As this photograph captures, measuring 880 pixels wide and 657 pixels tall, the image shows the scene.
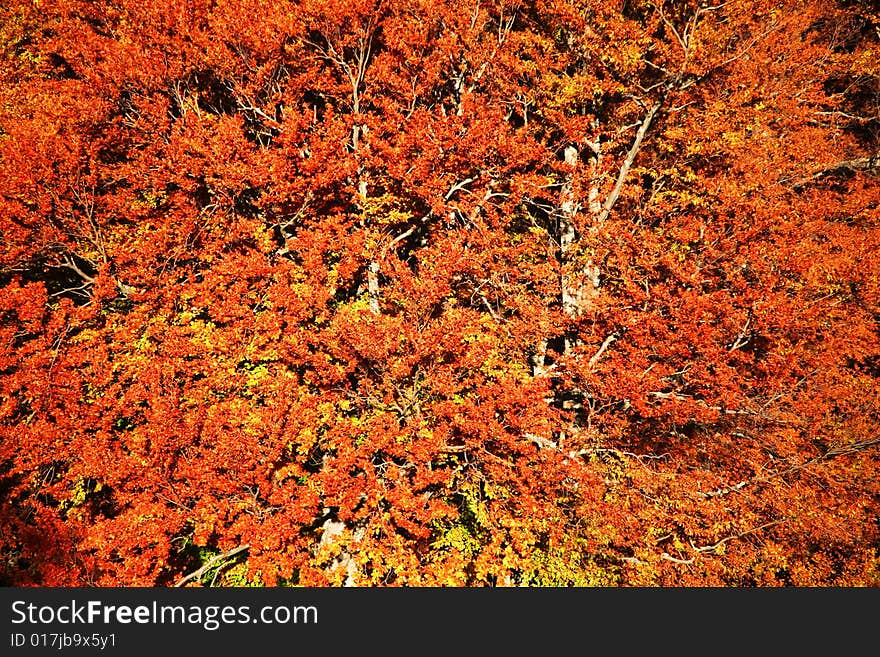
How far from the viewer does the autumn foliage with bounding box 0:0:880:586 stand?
12312 millimetres

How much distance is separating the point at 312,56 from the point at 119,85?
20.8ft

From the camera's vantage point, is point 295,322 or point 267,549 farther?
point 295,322

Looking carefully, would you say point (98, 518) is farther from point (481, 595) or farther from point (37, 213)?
point (481, 595)

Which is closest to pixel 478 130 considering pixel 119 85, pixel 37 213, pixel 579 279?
pixel 579 279

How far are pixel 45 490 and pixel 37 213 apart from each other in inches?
323

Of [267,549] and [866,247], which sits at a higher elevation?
[866,247]

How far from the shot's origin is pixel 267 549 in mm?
11258

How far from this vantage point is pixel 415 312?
13758 millimetres

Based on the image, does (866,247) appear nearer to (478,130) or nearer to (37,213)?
(478,130)

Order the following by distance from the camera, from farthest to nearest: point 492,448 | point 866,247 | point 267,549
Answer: point 866,247
point 492,448
point 267,549

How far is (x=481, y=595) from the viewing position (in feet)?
37.0

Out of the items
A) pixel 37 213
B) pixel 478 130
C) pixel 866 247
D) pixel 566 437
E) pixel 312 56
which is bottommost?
pixel 566 437

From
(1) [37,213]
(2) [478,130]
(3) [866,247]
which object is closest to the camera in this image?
(1) [37,213]

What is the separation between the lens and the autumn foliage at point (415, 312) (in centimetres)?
1231
